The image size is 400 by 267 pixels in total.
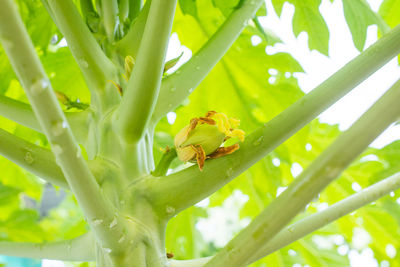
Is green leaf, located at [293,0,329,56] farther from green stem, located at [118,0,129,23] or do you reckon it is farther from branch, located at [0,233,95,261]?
branch, located at [0,233,95,261]

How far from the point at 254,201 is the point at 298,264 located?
183mm

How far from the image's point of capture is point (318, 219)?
59 centimetres

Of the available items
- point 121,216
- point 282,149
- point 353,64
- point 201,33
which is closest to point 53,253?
point 121,216

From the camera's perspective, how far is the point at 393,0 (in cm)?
96

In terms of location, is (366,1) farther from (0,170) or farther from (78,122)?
(0,170)

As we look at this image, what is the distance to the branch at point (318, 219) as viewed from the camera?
0.59 m

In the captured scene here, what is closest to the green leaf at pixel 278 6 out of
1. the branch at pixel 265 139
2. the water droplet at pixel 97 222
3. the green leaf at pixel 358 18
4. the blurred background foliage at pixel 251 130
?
the blurred background foliage at pixel 251 130

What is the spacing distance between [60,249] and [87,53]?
27 centimetres

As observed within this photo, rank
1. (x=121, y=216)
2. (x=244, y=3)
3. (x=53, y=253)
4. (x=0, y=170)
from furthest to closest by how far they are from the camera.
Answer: (x=0, y=170) → (x=244, y=3) → (x=53, y=253) → (x=121, y=216)

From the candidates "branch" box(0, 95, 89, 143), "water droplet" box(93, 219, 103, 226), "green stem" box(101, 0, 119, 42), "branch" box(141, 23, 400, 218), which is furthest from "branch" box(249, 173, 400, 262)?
"green stem" box(101, 0, 119, 42)

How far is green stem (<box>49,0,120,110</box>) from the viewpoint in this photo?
635 mm

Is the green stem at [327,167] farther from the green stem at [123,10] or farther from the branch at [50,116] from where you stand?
the green stem at [123,10]

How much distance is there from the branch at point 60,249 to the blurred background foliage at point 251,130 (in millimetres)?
354

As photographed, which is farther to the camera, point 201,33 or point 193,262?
point 201,33
